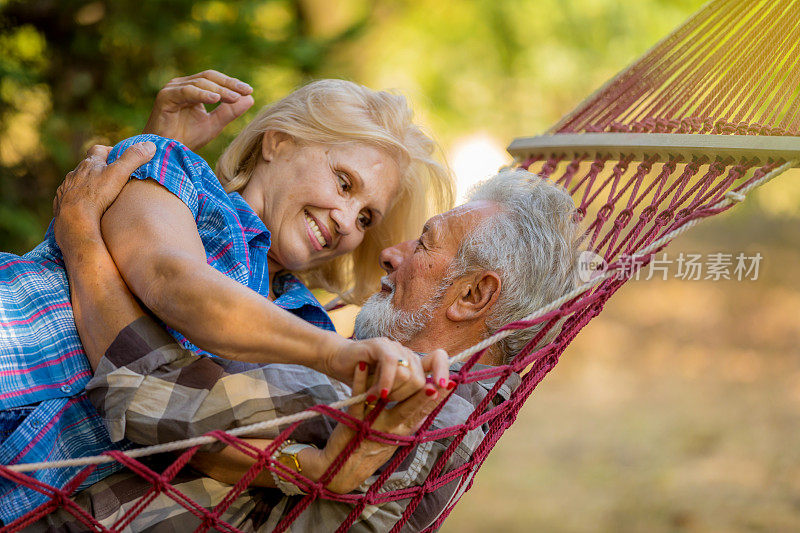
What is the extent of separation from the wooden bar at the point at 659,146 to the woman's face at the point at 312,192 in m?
0.49

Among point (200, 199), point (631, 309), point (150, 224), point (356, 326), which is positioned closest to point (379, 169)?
point (356, 326)

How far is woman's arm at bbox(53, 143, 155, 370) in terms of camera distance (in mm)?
1439

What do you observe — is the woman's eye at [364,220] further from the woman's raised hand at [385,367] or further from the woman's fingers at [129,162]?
the woman's raised hand at [385,367]

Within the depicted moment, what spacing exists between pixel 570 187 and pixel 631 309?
196 inches

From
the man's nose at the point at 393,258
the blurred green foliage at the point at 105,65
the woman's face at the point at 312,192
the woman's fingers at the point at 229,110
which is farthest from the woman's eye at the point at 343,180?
the blurred green foliage at the point at 105,65

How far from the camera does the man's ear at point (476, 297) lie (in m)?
1.83

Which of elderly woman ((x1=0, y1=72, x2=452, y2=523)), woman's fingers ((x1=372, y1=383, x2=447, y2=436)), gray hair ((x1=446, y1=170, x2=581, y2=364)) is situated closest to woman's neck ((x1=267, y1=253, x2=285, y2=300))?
elderly woman ((x1=0, y1=72, x2=452, y2=523))

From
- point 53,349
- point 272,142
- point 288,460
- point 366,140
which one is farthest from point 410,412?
point 272,142

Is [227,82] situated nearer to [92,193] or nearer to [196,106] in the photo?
[196,106]

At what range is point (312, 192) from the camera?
207cm

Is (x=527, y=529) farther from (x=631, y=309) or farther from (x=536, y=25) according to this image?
(x=536, y=25)

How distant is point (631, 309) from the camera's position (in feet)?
23.0

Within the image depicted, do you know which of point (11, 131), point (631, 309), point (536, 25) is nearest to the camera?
point (11, 131)

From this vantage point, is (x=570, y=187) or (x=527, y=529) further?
(x=527, y=529)
